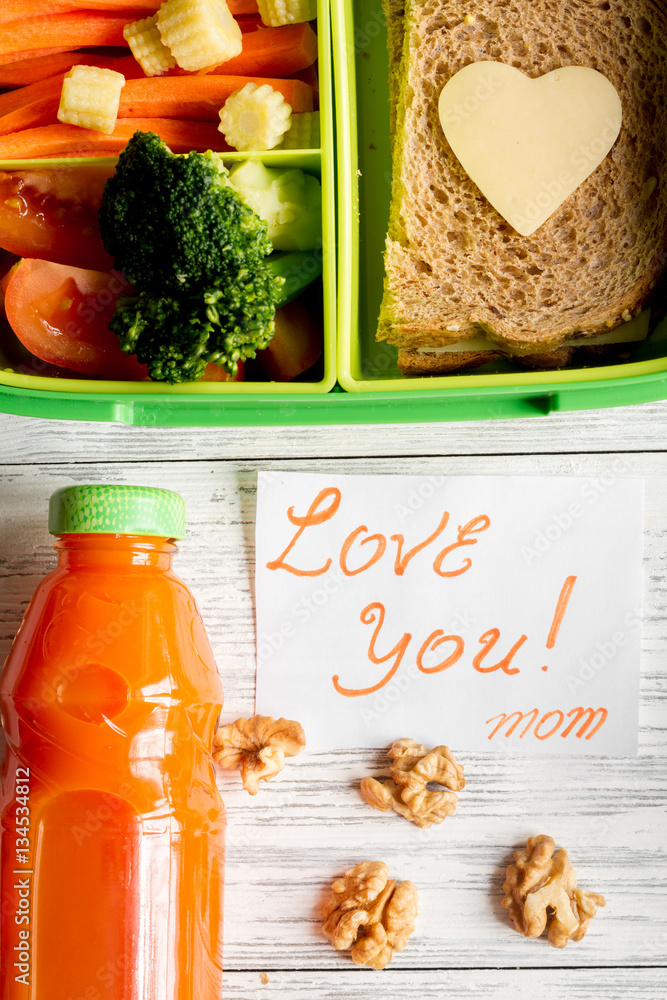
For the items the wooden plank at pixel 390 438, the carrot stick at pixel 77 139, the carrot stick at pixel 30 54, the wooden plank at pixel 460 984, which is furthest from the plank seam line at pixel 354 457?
the wooden plank at pixel 460 984

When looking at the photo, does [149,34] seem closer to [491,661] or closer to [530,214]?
[530,214]

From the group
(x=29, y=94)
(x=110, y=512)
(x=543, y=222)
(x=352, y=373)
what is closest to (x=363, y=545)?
(x=352, y=373)

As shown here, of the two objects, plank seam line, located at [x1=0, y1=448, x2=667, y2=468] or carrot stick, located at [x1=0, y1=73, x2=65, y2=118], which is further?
plank seam line, located at [x1=0, y1=448, x2=667, y2=468]

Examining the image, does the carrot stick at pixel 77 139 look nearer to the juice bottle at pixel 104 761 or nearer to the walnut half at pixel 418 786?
the juice bottle at pixel 104 761

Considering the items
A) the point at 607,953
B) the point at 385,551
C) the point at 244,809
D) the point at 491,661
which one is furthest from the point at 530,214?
the point at 607,953

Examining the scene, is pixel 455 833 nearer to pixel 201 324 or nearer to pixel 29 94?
pixel 201 324

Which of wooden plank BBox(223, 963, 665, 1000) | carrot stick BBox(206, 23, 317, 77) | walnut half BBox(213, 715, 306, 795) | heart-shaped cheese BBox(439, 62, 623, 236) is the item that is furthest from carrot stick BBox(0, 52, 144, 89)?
wooden plank BBox(223, 963, 665, 1000)

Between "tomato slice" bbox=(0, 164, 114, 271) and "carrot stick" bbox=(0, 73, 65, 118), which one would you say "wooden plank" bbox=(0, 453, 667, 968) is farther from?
"carrot stick" bbox=(0, 73, 65, 118)
